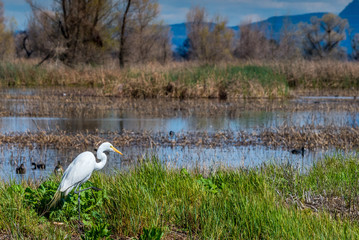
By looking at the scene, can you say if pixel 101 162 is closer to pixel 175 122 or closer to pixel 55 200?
pixel 55 200

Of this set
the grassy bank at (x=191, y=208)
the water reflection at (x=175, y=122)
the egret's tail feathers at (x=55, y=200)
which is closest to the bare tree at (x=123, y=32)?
the water reflection at (x=175, y=122)

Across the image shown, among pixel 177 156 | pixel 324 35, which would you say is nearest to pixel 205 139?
pixel 177 156

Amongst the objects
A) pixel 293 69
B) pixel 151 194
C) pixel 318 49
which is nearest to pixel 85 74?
pixel 293 69

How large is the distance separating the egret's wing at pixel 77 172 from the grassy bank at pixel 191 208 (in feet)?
1.42

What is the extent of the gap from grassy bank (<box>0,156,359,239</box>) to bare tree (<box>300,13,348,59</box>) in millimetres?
72553

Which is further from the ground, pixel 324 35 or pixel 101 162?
pixel 324 35

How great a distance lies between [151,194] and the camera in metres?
5.61

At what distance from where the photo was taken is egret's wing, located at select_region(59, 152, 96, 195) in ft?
16.6

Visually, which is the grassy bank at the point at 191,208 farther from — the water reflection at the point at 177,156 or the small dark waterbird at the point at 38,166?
the small dark waterbird at the point at 38,166

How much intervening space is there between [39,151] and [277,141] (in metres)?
5.58

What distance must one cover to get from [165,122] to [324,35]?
66932mm

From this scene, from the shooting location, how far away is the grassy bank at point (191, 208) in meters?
4.72

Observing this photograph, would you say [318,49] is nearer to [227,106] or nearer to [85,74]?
[85,74]

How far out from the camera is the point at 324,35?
7644 cm
